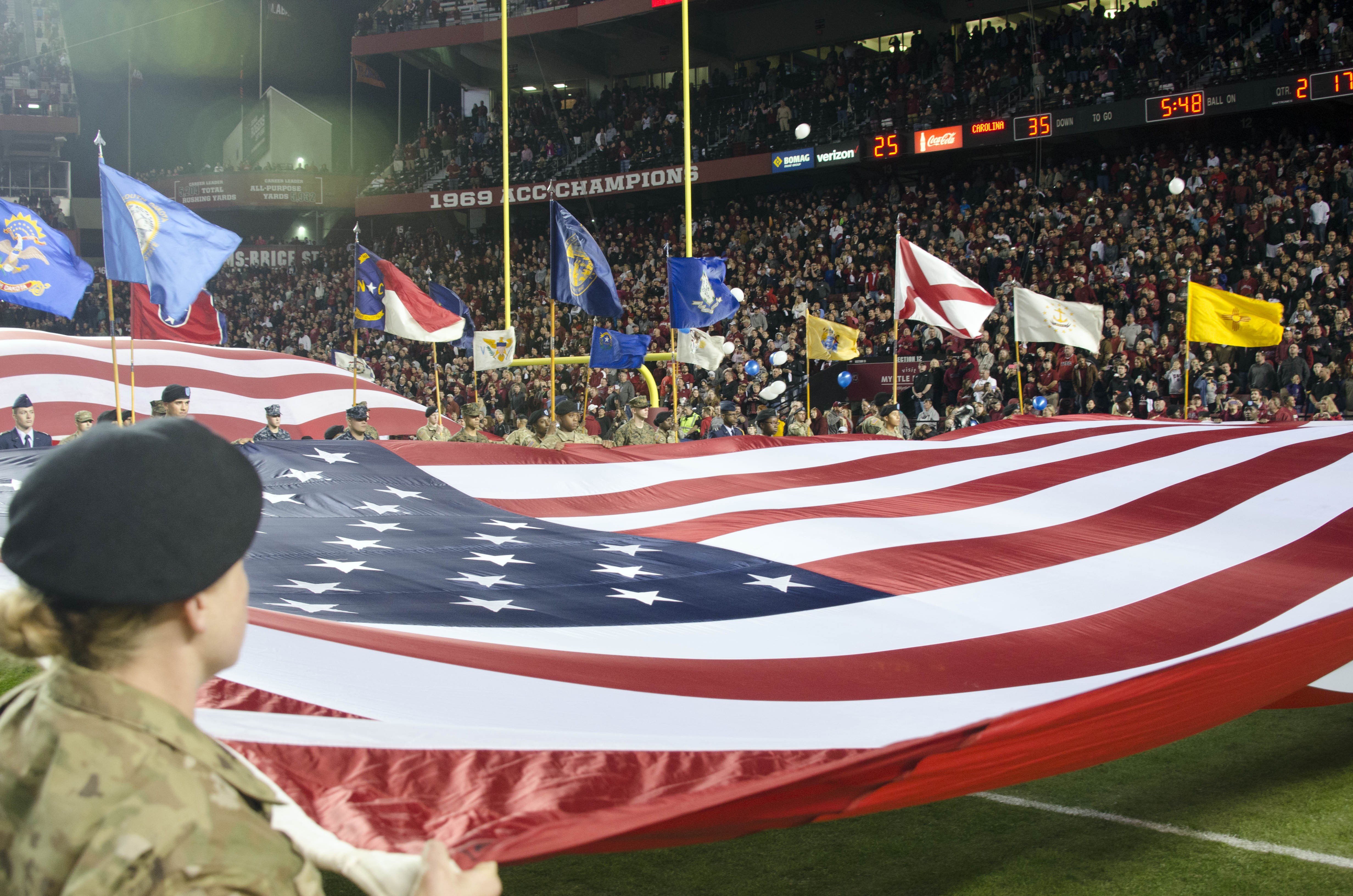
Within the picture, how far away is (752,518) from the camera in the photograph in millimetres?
5328

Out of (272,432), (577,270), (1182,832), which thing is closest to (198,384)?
A: (272,432)

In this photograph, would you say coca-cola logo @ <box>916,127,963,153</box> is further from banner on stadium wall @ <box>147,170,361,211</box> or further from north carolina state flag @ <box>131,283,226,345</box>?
banner on stadium wall @ <box>147,170,361,211</box>

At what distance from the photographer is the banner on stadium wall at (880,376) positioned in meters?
17.7

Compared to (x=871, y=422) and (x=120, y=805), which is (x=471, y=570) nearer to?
(x=120, y=805)

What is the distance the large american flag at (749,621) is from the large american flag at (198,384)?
267 inches

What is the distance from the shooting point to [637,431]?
10398 millimetres

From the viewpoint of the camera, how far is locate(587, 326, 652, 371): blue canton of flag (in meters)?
11.5

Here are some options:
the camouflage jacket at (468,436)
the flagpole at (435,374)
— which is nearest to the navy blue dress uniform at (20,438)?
the camouflage jacket at (468,436)

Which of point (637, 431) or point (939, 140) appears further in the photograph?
point (939, 140)

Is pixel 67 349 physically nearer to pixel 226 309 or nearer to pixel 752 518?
pixel 752 518

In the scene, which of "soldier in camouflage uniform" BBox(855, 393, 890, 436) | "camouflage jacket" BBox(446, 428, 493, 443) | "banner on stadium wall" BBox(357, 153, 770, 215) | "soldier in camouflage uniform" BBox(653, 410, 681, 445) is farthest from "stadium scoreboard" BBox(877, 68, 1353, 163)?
"camouflage jacket" BBox(446, 428, 493, 443)

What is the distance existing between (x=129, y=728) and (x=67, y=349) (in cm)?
1307

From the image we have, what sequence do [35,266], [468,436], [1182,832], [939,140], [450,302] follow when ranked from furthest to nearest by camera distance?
[939,140] → [450,302] → [468,436] → [35,266] → [1182,832]

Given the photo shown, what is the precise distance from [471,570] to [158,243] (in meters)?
5.53
